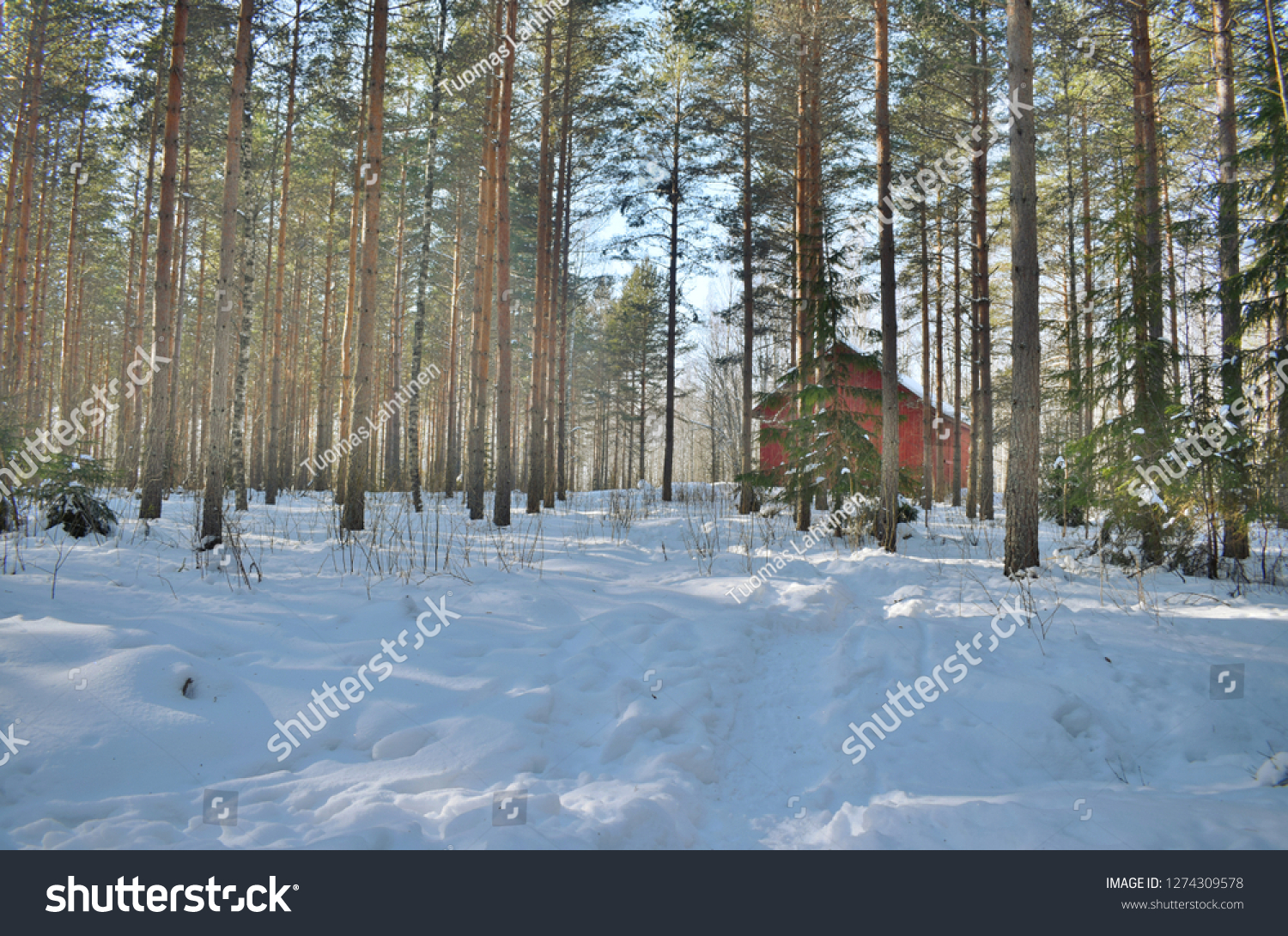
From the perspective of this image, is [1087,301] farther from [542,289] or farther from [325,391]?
[325,391]

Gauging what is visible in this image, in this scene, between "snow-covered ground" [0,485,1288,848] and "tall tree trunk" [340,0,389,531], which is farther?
"tall tree trunk" [340,0,389,531]

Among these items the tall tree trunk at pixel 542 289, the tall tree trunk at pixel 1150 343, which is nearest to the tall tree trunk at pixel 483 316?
the tall tree trunk at pixel 542 289

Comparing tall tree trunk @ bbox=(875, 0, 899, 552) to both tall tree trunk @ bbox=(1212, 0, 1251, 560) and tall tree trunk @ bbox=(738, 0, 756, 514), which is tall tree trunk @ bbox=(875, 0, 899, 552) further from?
tall tree trunk @ bbox=(738, 0, 756, 514)

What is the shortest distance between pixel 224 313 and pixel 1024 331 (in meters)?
9.76

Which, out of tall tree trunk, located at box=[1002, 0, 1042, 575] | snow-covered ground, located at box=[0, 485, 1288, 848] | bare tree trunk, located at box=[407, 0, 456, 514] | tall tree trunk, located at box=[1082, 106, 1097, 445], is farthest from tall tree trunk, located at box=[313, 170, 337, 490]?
tall tree trunk, located at box=[1082, 106, 1097, 445]

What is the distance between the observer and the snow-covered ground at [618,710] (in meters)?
2.40

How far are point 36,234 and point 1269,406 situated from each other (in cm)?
2848

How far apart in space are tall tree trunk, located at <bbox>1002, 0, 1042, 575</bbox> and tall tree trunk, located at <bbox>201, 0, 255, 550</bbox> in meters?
9.26

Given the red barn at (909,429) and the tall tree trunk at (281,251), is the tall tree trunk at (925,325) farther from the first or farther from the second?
the tall tree trunk at (281,251)

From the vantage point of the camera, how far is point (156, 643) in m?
3.61

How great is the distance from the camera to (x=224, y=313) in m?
7.29

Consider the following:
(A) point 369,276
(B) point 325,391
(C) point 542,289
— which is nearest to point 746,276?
(C) point 542,289

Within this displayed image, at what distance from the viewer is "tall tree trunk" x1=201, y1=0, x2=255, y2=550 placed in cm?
685
